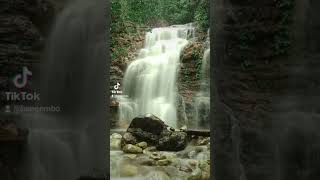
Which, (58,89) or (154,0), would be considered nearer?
(58,89)

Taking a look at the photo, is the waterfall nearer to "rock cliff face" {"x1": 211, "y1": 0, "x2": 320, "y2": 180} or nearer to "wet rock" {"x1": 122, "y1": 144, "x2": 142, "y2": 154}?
"wet rock" {"x1": 122, "y1": 144, "x2": 142, "y2": 154}

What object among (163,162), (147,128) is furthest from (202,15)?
(163,162)

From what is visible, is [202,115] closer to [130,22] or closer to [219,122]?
[130,22]

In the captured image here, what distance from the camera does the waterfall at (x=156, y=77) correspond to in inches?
360

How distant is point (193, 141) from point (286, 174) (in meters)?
4.42

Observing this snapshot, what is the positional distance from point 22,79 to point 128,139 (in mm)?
4605

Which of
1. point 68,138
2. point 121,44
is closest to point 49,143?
point 68,138

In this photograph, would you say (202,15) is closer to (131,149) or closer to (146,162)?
(131,149)

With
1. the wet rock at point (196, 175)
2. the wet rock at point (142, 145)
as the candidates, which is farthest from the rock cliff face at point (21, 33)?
the wet rock at point (142, 145)

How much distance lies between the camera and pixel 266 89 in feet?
14.5

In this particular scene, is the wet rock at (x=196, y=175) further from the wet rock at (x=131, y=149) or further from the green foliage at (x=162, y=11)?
the green foliage at (x=162, y=11)

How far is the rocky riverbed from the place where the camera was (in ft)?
25.6

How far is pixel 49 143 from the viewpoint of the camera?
13.9 feet

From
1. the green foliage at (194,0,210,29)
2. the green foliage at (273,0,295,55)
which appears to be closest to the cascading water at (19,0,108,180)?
the green foliage at (273,0,295,55)
